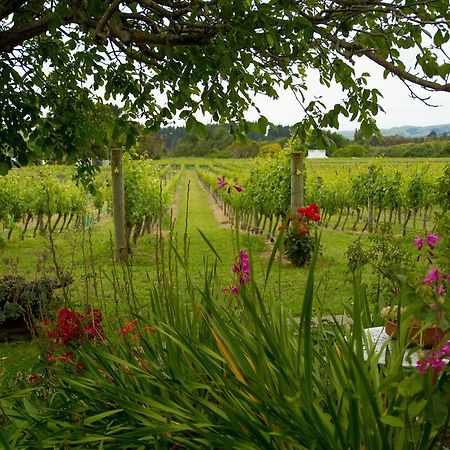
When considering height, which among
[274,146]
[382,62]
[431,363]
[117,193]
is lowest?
[117,193]

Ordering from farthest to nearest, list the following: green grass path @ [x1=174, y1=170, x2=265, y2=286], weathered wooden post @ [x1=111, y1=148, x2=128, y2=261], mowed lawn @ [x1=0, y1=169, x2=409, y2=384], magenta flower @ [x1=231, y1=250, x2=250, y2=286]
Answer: weathered wooden post @ [x1=111, y1=148, x2=128, y2=261], green grass path @ [x1=174, y1=170, x2=265, y2=286], mowed lawn @ [x1=0, y1=169, x2=409, y2=384], magenta flower @ [x1=231, y1=250, x2=250, y2=286]

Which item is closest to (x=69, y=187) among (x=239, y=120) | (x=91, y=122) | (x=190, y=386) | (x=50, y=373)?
(x=91, y=122)

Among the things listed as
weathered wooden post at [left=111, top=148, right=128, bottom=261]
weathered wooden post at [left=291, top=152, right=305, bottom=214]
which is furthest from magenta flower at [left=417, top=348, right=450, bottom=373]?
weathered wooden post at [left=111, top=148, right=128, bottom=261]

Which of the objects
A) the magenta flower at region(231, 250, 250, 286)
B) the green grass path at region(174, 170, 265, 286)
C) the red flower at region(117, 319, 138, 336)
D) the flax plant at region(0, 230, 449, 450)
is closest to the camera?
the flax plant at region(0, 230, 449, 450)

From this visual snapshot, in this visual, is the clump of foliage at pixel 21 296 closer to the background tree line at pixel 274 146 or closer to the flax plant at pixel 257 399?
Result: the background tree line at pixel 274 146

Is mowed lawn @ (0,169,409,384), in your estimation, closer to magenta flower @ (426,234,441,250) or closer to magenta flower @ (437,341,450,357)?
magenta flower @ (426,234,441,250)

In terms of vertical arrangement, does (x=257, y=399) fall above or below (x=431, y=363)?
below

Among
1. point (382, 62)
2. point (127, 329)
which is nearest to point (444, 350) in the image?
point (127, 329)

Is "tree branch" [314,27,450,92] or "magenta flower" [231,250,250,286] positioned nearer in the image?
"magenta flower" [231,250,250,286]

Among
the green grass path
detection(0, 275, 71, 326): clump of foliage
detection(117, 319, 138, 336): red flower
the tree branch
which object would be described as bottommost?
the green grass path

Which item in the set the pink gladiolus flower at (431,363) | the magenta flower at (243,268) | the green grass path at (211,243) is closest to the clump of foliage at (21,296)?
the green grass path at (211,243)

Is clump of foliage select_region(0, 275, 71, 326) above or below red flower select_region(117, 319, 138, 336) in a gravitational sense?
below

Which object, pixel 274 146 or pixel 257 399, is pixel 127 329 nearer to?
pixel 257 399

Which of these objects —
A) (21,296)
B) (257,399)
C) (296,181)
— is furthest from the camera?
(296,181)
